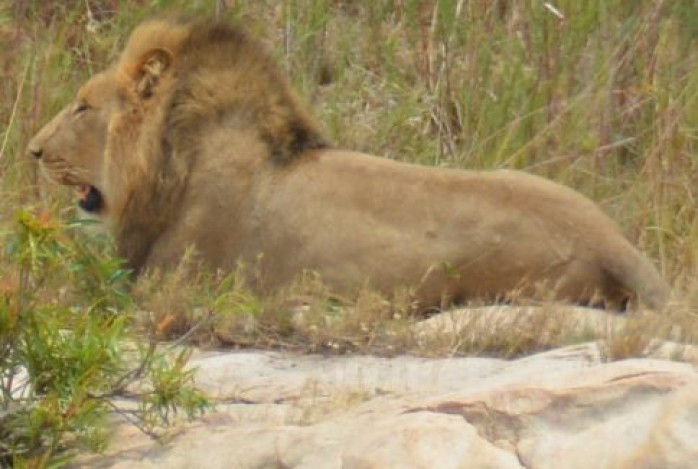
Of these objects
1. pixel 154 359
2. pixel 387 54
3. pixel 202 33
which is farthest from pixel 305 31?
pixel 154 359

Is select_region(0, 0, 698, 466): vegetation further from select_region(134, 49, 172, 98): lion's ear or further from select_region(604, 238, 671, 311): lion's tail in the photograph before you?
select_region(134, 49, 172, 98): lion's ear

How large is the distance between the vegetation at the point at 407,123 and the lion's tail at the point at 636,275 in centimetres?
8

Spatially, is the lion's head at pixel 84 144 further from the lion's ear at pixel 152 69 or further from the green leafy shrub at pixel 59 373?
the green leafy shrub at pixel 59 373

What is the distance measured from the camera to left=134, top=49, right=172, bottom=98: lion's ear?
636 centimetres

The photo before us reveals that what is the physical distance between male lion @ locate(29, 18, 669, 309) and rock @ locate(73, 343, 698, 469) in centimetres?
119

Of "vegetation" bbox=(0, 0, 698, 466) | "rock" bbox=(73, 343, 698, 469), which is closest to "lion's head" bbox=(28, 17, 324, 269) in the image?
"vegetation" bbox=(0, 0, 698, 466)

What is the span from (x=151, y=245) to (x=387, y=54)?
256cm

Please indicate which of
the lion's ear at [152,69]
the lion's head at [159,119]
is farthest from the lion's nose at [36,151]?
the lion's ear at [152,69]

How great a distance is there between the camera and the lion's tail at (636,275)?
5.69 m

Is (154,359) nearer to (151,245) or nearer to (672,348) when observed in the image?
(672,348)

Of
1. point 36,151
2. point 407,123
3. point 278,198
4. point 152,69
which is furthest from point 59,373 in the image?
point 407,123

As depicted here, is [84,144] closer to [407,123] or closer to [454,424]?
[407,123]

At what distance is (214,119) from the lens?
623 centimetres

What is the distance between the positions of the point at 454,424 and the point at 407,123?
4.04 m
